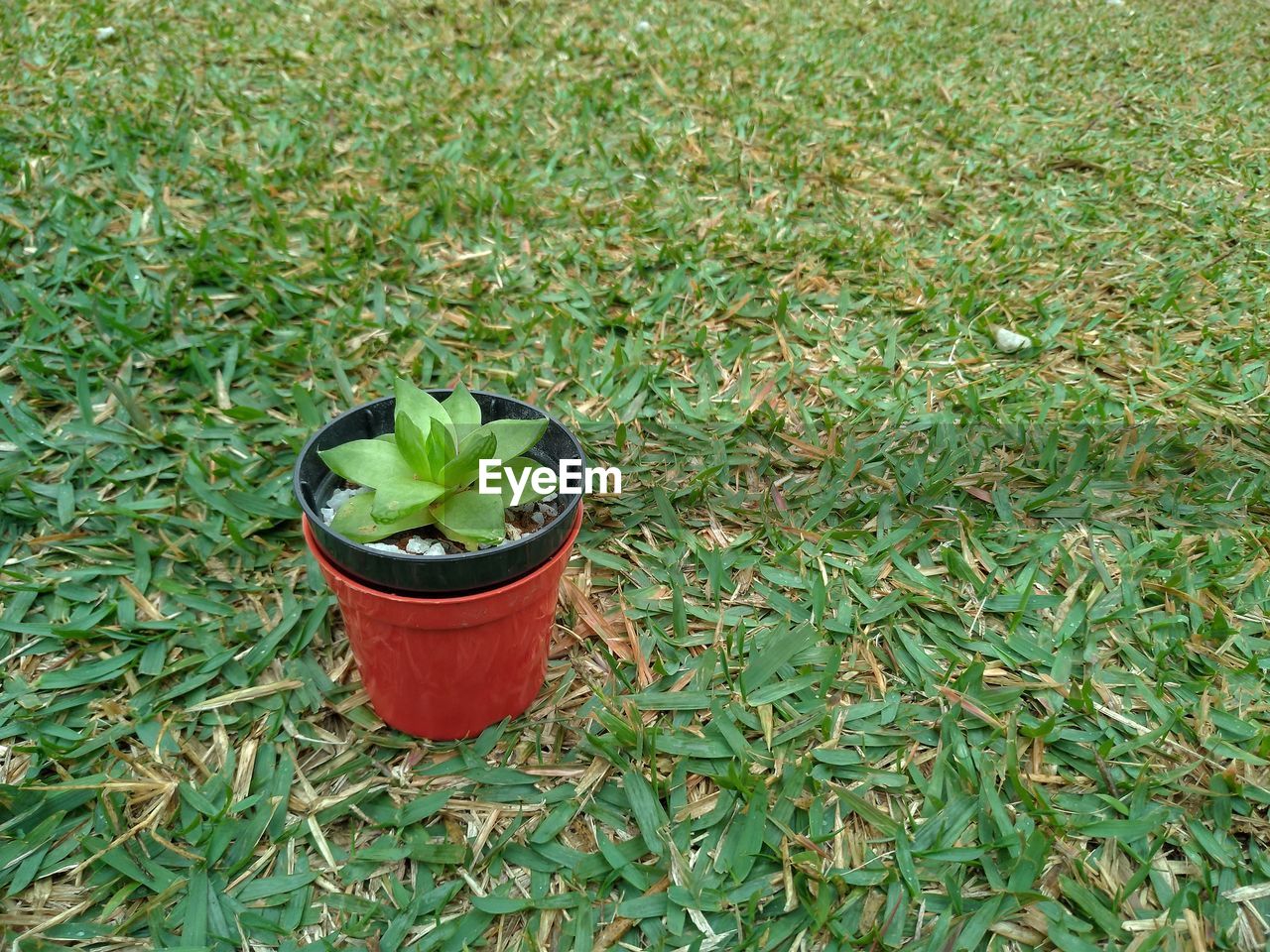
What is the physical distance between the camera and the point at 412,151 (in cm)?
256

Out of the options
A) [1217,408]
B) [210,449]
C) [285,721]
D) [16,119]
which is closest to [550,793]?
[285,721]

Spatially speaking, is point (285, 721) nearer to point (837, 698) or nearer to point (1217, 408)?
point (837, 698)

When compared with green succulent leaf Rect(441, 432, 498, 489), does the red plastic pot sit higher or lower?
lower

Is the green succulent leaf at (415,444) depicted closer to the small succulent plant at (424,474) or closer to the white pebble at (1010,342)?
the small succulent plant at (424,474)

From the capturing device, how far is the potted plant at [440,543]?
3.60 feet

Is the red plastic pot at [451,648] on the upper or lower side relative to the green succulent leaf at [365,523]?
lower

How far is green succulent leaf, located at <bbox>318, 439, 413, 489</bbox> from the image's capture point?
3.78 feet

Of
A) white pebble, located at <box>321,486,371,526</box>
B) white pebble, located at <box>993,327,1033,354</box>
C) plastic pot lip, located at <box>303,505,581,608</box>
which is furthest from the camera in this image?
white pebble, located at <box>993,327,1033,354</box>

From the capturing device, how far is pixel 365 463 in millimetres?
1162

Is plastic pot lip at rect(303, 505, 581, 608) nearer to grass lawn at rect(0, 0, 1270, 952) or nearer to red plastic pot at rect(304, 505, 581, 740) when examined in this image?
red plastic pot at rect(304, 505, 581, 740)

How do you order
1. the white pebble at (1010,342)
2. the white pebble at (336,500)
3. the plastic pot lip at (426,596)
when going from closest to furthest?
the plastic pot lip at (426,596) < the white pebble at (336,500) < the white pebble at (1010,342)

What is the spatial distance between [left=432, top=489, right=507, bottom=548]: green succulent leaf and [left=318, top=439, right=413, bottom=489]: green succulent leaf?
0.07 m

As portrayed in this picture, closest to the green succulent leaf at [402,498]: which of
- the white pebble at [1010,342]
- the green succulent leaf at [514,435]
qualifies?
the green succulent leaf at [514,435]

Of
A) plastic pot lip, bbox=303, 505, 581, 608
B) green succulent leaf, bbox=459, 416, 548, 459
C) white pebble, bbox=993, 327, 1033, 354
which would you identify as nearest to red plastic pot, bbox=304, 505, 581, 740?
plastic pot lip, bbox=303, 505, 581, 608
